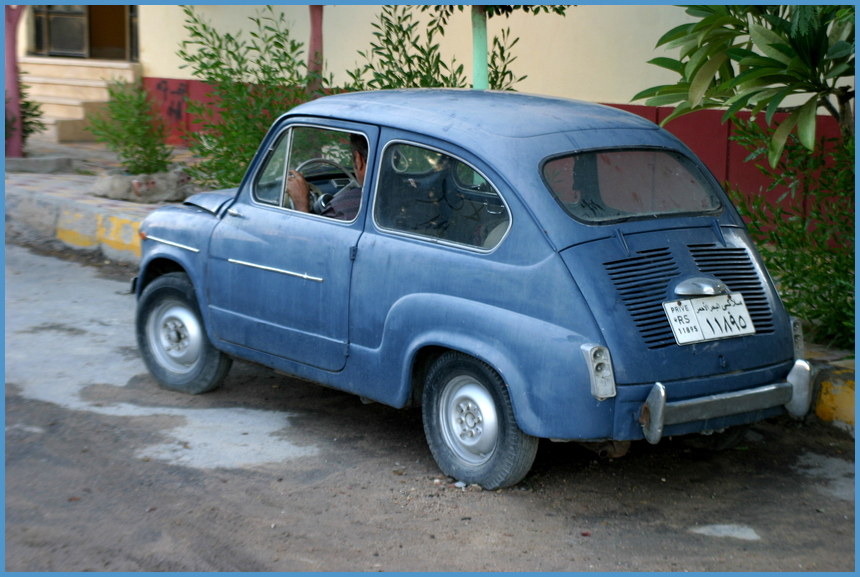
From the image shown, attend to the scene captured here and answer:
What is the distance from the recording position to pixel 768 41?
4.89m

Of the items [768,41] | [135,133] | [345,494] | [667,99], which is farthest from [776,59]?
[135,133]

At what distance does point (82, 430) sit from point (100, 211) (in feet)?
15.5

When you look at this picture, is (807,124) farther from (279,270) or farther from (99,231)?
(99,231)

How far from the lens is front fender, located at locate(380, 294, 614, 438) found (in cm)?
370

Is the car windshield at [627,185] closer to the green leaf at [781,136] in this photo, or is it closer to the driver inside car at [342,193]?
the green leaf at [781,136]

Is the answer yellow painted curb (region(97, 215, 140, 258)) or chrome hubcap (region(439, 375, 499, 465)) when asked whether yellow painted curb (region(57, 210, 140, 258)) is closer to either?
yellow painted curb (region(97, 215, 140, 258))

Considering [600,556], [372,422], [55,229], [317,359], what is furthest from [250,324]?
[55,229]

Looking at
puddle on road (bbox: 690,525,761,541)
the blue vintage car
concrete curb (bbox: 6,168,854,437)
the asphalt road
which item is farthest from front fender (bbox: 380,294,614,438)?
concrete curb (bbox: 6,168,854,437)

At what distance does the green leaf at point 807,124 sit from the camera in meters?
4.74

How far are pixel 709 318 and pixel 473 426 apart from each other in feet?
3.81

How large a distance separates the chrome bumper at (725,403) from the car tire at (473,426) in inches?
22.8

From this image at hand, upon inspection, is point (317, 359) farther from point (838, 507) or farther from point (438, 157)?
point (838, 507)

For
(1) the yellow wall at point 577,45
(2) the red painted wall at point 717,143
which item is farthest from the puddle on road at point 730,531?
(1) the yellow wall at point 577,45

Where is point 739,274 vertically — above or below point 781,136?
below
